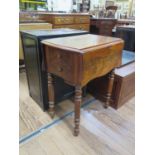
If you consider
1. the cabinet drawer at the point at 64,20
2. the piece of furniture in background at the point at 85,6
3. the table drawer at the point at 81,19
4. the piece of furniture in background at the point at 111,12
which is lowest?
the cabinet drawer at the point at 64,20

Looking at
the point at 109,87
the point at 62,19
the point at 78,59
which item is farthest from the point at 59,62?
the point at 62,19

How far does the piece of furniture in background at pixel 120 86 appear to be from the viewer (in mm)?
1409

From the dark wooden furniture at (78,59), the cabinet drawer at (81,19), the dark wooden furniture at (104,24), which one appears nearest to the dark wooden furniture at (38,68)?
the dark wooden furniture at (78,59)

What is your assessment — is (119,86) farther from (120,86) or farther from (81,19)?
(81,19)

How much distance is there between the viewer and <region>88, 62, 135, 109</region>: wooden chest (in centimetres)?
141

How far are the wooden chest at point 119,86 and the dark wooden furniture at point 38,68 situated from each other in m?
0.28

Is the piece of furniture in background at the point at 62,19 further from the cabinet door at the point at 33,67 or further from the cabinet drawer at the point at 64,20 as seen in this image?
the cabinet door at the point at 33,67

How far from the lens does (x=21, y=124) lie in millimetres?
1251

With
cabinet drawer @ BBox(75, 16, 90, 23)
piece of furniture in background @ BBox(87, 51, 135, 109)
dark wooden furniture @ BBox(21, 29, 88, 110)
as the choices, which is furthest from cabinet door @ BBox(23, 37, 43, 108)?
cabinet drawer @ BBox(75, 16, 90, 23)

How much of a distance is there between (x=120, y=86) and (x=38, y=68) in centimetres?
76

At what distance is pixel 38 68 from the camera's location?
4.05 feet
